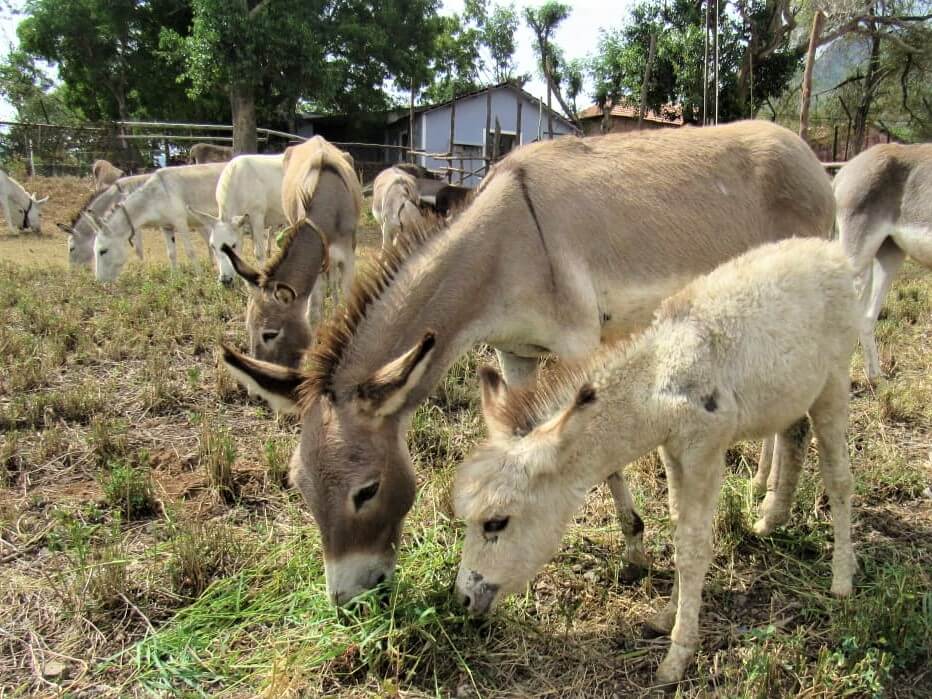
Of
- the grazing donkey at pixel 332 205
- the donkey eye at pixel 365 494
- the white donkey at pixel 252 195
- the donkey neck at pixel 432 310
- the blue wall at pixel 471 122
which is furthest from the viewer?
the blue wall at pixel 471 122

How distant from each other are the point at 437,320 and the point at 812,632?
7.71 feet

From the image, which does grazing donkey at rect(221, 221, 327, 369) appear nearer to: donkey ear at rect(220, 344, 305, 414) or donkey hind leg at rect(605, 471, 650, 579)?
donkey ear at rect(220, 344, 305, 414)

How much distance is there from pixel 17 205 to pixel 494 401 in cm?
2061

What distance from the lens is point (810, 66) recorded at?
872 centimetres

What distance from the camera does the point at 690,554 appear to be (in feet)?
8.49

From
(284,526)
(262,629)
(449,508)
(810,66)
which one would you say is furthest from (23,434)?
(810,66)

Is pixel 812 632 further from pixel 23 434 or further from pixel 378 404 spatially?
pixel 23 434

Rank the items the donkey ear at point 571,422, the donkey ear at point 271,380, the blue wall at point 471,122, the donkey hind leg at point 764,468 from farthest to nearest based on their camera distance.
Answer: the blue wall at point 471,122 < the donkey hind leg at point 764,468 < the donkey ear at point 271,380 < the donkey ear at point 571,422

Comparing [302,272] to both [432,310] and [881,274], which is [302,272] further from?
[881,274]

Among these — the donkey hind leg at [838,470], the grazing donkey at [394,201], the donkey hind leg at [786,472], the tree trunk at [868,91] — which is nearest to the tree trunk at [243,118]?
the grazing donkey at [394,201]

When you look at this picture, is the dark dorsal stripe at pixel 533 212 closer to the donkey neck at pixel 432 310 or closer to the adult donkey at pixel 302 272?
the donkey neck at pixel 432 310

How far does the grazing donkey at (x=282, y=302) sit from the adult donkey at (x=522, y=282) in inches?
98.0

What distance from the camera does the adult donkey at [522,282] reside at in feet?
8.84

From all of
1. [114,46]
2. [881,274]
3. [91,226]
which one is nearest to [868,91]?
[881,274]
